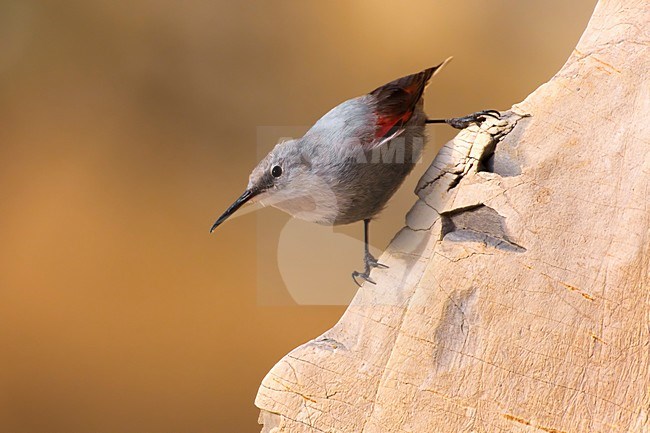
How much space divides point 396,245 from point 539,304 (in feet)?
0.85

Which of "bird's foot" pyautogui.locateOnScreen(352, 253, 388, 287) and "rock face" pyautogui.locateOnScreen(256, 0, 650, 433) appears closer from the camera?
"rock face" pyautogui.locateOnScreen(256, 0, 650, 433)

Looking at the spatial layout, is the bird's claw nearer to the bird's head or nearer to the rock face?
the rock face

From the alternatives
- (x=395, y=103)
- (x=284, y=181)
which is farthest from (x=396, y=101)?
(x=284, y=181)

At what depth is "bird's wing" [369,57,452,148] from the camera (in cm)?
118

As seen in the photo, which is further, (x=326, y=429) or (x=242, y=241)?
(x=242, y=241)

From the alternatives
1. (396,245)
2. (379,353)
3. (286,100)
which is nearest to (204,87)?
(286,100)

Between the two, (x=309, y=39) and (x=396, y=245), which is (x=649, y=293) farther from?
(x=309, y=39)

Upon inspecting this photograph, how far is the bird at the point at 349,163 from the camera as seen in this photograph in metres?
1.12

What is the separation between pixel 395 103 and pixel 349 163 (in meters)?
0.16

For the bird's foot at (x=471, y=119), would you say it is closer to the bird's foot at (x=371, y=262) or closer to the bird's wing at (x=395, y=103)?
the bird's wing at (x=395, y=103)

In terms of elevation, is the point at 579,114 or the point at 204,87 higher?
the point at 204,87

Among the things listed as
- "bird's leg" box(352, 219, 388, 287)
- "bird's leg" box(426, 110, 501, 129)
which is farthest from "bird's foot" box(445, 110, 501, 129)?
"bird's leg" box(352, 219, 388, 287)

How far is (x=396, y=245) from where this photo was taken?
3.93 ft

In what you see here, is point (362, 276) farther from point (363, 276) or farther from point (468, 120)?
point (468, 120)
